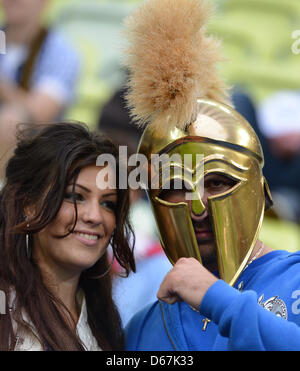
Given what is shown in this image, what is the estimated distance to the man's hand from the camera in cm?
197

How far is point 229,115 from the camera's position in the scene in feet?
7.62

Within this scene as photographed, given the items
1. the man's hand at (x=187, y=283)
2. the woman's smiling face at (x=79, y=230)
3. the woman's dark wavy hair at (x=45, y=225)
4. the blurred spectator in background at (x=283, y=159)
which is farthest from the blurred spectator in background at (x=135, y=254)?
the blurred spectator in background at (x=283, y=159)

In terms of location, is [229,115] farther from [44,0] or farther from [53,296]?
[44,0]

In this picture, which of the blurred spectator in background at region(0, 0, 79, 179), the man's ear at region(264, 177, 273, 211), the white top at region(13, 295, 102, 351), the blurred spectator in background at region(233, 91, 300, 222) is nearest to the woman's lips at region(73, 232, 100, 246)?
the white top at region(13, 295, 102, 351)

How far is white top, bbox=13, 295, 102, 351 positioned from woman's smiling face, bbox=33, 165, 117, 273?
16cm

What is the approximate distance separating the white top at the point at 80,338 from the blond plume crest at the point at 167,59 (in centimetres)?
67

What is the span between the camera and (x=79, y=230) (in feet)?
7.75

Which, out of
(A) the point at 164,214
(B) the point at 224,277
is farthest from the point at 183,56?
(B) the point at 224,277

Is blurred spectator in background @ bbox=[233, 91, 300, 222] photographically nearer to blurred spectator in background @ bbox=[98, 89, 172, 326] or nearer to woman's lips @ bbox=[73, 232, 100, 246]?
blurred spectator in background @ bbox=[98, 89, 172, 326]

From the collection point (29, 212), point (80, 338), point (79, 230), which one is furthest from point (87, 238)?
point (80, 338)

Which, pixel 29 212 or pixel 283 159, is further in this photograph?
pixel 283 159

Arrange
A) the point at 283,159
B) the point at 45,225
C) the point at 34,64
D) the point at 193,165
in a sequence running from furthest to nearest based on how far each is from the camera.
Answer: the point at 283,159 < the point at 34,64 < the point at 45,225 < the point at 193,165

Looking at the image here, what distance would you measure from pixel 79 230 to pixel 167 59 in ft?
1.92

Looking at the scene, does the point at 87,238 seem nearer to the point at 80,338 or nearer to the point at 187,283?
the point at 80,338
